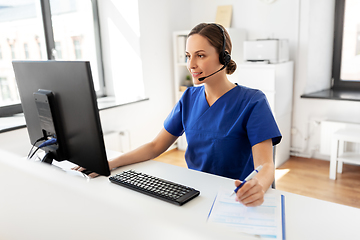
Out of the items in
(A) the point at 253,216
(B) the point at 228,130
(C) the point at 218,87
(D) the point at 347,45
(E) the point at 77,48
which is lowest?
(A) the point at 253,216

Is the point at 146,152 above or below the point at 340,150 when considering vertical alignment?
above

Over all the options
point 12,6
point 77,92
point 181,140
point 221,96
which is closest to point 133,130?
Answer: point 181,140

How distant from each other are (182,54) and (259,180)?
107 inches

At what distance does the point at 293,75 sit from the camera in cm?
336

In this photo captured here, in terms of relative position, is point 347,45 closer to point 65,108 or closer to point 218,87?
point 218,87

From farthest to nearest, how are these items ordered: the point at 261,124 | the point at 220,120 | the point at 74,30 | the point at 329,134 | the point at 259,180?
the point at 329,134 → the point at 74,30 → the point at 220,120 → the point at 261,124 → the point at 259,180

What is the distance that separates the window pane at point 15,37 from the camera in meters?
2.56

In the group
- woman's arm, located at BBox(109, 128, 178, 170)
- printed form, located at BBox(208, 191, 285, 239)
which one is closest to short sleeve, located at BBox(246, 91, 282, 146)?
printed form, located at BBox(208, 191, 285, 239)

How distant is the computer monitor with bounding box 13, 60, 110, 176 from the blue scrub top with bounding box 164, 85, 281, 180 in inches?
21.2

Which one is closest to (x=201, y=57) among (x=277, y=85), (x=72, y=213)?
(x=72, y=213)

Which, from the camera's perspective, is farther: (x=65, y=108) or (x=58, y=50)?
(x=58, y=50)


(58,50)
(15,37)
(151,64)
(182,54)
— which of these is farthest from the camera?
(182,54)

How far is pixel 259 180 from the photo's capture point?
1.10 meters

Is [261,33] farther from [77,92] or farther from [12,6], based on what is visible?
[77,92]
